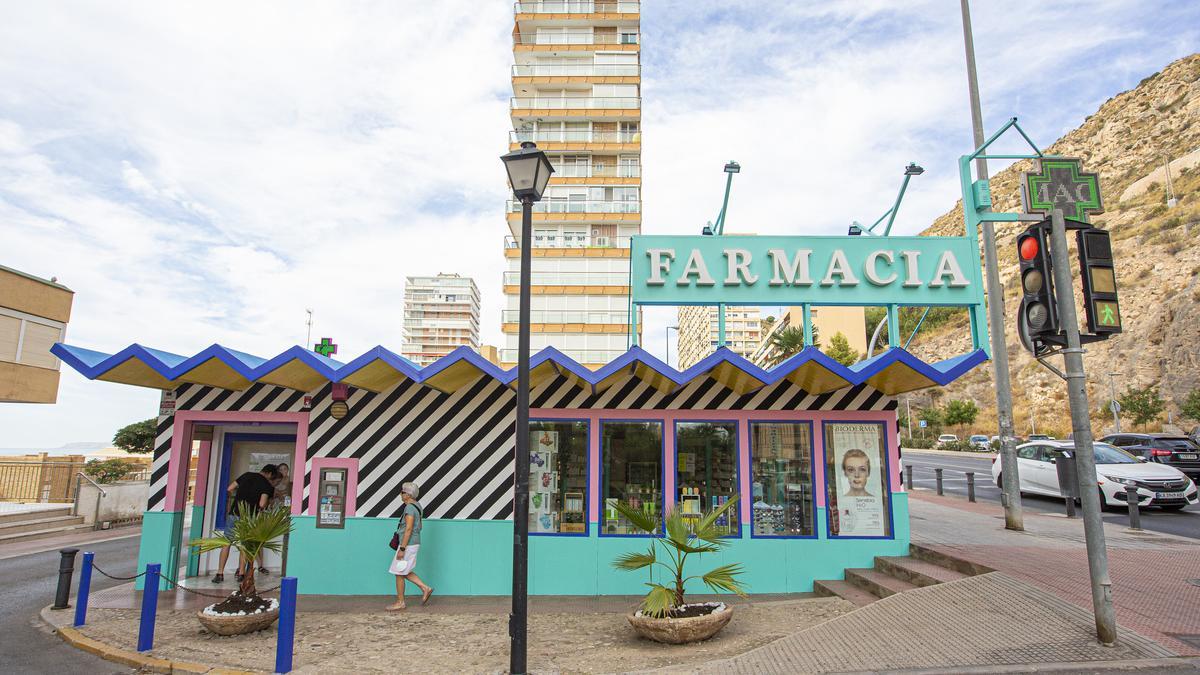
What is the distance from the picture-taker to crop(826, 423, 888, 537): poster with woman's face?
30.4ft

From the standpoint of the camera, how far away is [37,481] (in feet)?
61.6

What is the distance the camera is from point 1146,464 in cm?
1488

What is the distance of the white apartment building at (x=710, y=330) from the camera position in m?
146

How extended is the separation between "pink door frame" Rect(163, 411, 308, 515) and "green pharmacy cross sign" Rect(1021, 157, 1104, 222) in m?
9.77

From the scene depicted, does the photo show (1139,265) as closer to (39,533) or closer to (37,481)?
(39,533)

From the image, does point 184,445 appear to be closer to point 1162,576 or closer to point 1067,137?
point 1162,576

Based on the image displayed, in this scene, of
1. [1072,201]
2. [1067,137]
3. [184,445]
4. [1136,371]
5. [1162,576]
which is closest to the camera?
[1072,201]

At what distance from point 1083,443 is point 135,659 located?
31.2 feet

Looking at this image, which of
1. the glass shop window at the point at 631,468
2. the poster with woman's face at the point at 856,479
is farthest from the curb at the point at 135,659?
the poster with woman's face at the point at 856,479

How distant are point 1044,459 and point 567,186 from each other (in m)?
36.0

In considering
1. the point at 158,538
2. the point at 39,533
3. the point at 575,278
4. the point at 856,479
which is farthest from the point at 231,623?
Result: the point at 575,278

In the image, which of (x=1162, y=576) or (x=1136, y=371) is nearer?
(x=1162, y=576)

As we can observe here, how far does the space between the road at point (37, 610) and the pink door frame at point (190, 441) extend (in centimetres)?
204

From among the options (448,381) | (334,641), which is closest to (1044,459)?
(448,381)
